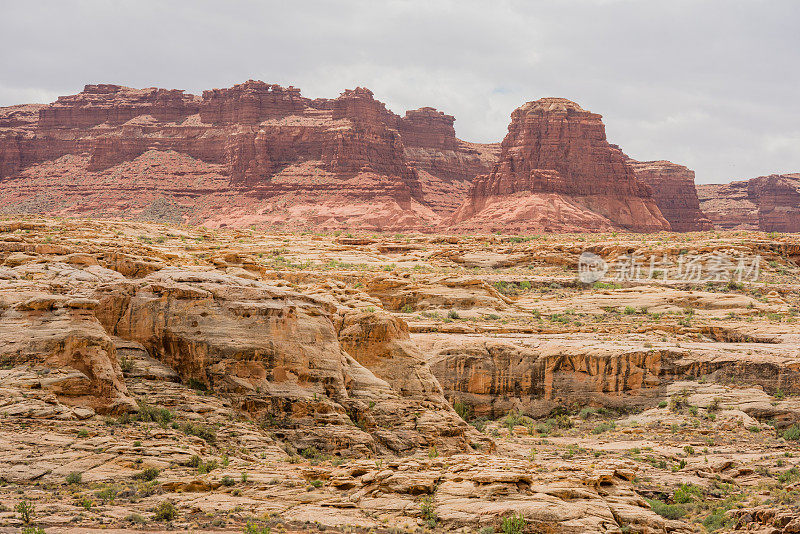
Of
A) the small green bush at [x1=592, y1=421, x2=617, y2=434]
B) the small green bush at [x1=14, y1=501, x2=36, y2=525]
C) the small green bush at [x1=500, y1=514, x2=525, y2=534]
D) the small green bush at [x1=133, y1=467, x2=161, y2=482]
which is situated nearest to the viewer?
the small green bush at [x1=14, y1=501, x2=36, y2=525]

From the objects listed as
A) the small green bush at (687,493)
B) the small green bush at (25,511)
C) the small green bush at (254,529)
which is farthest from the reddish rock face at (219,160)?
the small green bush at (25,511)

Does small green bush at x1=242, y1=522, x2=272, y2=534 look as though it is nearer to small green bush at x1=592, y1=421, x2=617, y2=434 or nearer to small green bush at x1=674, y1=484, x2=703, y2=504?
small green bush at x1=674, y1=484, x2=703, y2=504

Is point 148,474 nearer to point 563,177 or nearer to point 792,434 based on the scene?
point 792,434

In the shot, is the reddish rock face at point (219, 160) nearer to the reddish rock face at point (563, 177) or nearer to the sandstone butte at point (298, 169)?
the sandstone butte at point (298, 169)

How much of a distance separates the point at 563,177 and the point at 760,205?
218ft

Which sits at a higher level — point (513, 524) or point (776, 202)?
point (776, 202)

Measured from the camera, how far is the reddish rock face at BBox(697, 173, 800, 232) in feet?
482

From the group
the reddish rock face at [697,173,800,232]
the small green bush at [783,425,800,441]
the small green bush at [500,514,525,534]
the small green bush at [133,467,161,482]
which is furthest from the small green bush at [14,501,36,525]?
the reddish rock face at [697,173,800,232]

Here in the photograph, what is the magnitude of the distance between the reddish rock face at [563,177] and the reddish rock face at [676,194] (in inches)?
973

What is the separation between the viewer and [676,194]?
459 feet

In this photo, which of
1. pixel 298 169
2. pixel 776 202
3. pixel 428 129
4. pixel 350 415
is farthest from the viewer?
pixel 428 129

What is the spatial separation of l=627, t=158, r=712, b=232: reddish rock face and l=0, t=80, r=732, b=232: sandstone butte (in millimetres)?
308

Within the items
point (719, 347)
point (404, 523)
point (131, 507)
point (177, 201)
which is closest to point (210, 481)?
point (131, 507)

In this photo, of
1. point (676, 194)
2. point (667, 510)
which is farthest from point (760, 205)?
point (667, 510)
